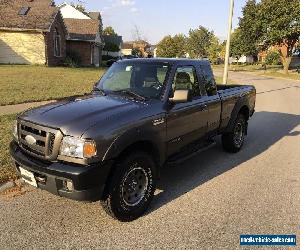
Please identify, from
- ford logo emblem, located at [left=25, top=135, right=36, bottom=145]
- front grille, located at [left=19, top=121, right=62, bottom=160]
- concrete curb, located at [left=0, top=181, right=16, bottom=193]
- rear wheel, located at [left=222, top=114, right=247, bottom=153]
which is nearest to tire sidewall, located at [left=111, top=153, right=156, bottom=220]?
front grille, located at [left=19, top=121, right=62, bottom=160]

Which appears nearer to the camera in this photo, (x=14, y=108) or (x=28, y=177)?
(x=28, y=177)

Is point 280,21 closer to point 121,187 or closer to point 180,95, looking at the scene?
point 180,95

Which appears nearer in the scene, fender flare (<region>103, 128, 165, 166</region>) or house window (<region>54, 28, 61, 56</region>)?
fender flare (<region>103, 128, 165, 166</region>)

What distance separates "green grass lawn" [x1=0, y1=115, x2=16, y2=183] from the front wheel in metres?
2.29

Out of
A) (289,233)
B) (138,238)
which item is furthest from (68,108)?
(289,233)

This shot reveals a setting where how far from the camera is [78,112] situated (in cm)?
452

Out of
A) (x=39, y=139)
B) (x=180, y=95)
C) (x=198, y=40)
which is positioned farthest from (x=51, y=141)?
(x=198, y=40)

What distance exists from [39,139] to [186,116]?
2.36 m

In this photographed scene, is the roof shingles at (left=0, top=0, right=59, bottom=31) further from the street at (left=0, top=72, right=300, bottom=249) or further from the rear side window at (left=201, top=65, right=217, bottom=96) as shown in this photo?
the street at (left=0, top=72, right=300, bottom=249)

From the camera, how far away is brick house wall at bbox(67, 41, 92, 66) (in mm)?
40688

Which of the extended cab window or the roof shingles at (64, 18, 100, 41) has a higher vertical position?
the roof shingles at (64, 18, 100, 41)

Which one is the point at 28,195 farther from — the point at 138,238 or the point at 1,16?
the point at 1,16

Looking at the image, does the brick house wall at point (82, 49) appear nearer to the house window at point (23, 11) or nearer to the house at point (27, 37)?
the house at point (27, 37)

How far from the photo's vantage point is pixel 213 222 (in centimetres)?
469
